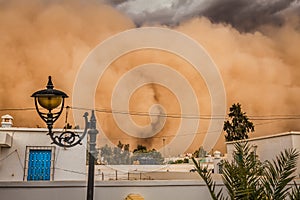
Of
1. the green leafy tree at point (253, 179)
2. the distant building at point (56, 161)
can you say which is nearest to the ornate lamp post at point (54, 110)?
the green leafy tree at point (253, 179)

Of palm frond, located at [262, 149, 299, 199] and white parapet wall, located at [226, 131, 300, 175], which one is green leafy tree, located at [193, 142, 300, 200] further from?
white parapet wall, located at [226, 131, 300, 175]

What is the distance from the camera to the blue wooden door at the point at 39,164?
7738mm

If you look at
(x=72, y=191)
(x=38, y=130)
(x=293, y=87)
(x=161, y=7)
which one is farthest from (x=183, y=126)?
(x=293, y=87)

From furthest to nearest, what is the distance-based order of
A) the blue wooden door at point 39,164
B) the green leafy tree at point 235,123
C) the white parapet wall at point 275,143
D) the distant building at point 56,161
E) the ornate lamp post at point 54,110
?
the green leafy tree at point 235,123
the blue wooden door at point 39,164
the white parapet wall at point 275,143
the distant building at point 56,161
the ornate lamp post at point 54,110

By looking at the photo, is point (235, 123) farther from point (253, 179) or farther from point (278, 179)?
point (253, 179)

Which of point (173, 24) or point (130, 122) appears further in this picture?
point (173, 24)

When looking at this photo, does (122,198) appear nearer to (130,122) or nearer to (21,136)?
(130,122)

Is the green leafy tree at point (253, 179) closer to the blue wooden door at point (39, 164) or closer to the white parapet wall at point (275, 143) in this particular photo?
the white parapet wall at point (275, 143)

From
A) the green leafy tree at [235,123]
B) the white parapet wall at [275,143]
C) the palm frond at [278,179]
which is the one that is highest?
the green leafy tree at [235,123]

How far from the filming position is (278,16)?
12.2m

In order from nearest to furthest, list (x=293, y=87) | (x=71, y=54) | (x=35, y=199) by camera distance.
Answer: (x=35, y=199) → (x=71, y=54) → (x=293, y=87)

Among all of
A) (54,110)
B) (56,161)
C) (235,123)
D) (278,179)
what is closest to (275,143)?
(56,161)

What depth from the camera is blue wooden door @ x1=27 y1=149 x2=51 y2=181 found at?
7738 millimetres

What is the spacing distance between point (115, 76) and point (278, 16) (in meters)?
8.60
